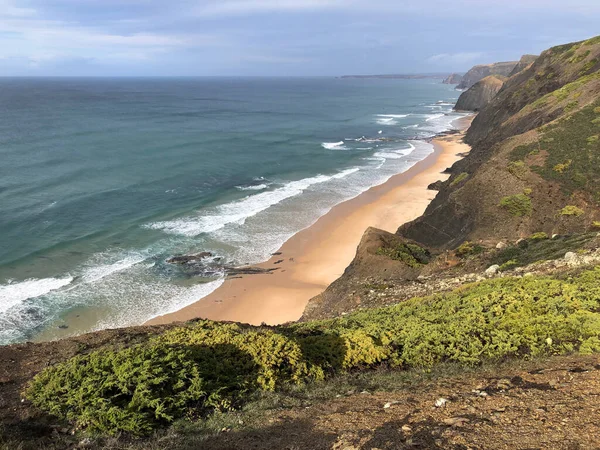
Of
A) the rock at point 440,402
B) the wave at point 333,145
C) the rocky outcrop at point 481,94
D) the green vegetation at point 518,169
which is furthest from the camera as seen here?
the rocky outcrop at point 481,94

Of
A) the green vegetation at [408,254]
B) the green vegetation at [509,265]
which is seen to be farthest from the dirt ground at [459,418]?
the green vegetation at [408,254]

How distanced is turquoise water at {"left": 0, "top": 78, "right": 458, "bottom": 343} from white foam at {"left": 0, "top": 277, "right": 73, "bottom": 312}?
0.07m

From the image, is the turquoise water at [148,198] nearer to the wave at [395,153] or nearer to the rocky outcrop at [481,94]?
the wave at [395,153]

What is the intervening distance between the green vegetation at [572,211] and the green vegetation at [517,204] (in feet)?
5.60

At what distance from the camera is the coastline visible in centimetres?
2605

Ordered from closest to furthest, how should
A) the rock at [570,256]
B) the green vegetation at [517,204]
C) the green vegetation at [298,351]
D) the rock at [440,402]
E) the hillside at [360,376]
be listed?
1. the hillside at [360,376]
2. the rock at [440,402]
3. the green vegetation at [298,351]
4. the rock at [570,256]
5. the green vegetation at [517,204]

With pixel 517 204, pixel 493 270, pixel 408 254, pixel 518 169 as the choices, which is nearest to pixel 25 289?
pixel 408 254

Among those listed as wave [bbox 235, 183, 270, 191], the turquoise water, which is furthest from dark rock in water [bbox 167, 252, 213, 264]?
wave [bbox 235, 183, 270, 191]

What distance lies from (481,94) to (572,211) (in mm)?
106327

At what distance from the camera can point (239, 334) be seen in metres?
11.5

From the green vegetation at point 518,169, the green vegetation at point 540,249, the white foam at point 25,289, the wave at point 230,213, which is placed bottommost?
the white foam at point 25,289

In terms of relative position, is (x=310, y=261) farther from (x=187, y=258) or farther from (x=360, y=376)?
(x=360, y=376)

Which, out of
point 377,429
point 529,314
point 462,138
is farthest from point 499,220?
point 462,138

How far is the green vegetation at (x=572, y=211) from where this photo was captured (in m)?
23.5
